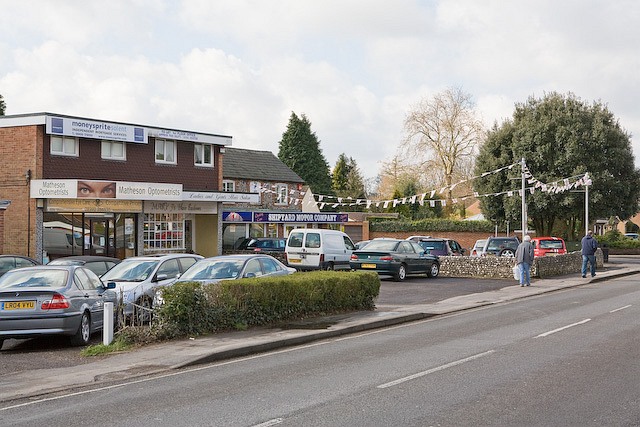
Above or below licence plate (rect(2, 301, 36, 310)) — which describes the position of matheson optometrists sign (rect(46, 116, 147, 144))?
above

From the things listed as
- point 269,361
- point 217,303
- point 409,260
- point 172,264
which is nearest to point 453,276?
point 409,260

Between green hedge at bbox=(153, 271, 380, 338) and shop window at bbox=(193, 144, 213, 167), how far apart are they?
22331mm

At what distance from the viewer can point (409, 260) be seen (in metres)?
29.6

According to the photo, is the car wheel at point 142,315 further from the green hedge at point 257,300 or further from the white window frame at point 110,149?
the white window frame at point 110,149

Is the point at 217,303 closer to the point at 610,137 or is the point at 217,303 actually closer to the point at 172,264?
the point at 172,264

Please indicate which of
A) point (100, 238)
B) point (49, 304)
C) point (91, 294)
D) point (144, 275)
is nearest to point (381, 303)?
point (144, 275)

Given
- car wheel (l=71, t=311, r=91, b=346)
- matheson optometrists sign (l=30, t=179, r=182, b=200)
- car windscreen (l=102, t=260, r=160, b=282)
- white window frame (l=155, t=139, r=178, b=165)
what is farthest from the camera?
white window frame (l=155, t=139, r=178, b=165)

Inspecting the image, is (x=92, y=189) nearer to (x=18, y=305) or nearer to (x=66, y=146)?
(x=66, y=146)

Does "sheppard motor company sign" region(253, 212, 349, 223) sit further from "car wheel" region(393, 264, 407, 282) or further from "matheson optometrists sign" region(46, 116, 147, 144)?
"car wheel" region(393, 264, 407, 282)

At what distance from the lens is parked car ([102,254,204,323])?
16016mm

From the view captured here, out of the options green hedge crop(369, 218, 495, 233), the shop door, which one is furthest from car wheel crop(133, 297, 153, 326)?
green hedge crop(369, 218, 495, 233)

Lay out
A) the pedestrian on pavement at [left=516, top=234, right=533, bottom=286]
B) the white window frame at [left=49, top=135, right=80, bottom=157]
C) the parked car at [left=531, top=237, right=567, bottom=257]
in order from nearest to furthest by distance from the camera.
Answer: the pedestrian on pavement at [left=516, top=234, right=533, bottom=286] < the white window frame at [left=49, top=135, right=80, bottom=157] < the parked car at [left=531, top=237, right=567, bottom=257]

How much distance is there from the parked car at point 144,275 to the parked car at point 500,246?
77.9 ft

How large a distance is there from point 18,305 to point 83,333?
1.30 metres
